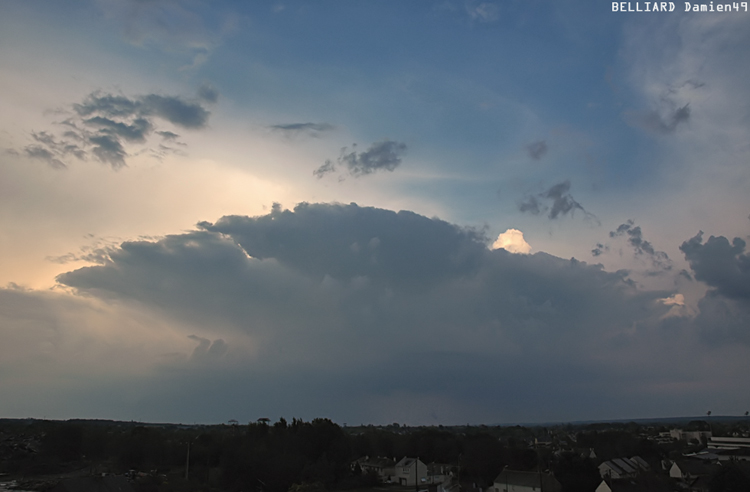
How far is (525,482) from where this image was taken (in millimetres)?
56031

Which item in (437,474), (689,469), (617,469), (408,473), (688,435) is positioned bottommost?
(688,435)

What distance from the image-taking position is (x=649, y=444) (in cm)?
8844

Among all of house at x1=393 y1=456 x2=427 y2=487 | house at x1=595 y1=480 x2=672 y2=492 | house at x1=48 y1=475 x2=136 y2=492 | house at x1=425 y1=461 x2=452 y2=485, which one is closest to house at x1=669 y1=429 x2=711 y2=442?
house at x1=425 y1=461 x2=452 y2=485

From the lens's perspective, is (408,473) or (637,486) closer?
(637,486)

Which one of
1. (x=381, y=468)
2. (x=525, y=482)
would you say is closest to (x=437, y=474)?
(x=381, y=468)

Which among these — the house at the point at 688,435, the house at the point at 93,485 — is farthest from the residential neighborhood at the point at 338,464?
the house at the point at 688,435

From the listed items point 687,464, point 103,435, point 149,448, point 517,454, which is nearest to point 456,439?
point 517,454

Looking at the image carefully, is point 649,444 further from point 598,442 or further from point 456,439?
point 456,439

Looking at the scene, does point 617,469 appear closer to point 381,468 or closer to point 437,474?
point 437,474

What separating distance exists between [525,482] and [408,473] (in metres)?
23.1

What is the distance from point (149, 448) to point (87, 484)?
38.8 metres

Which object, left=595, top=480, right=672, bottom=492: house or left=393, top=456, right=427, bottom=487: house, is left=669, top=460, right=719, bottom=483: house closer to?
left=595, top=480, right=672, bottom=492: house

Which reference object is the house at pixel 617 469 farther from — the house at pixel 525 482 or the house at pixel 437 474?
the house at pixel 437 474

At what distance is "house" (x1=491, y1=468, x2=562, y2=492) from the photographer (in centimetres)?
5438
